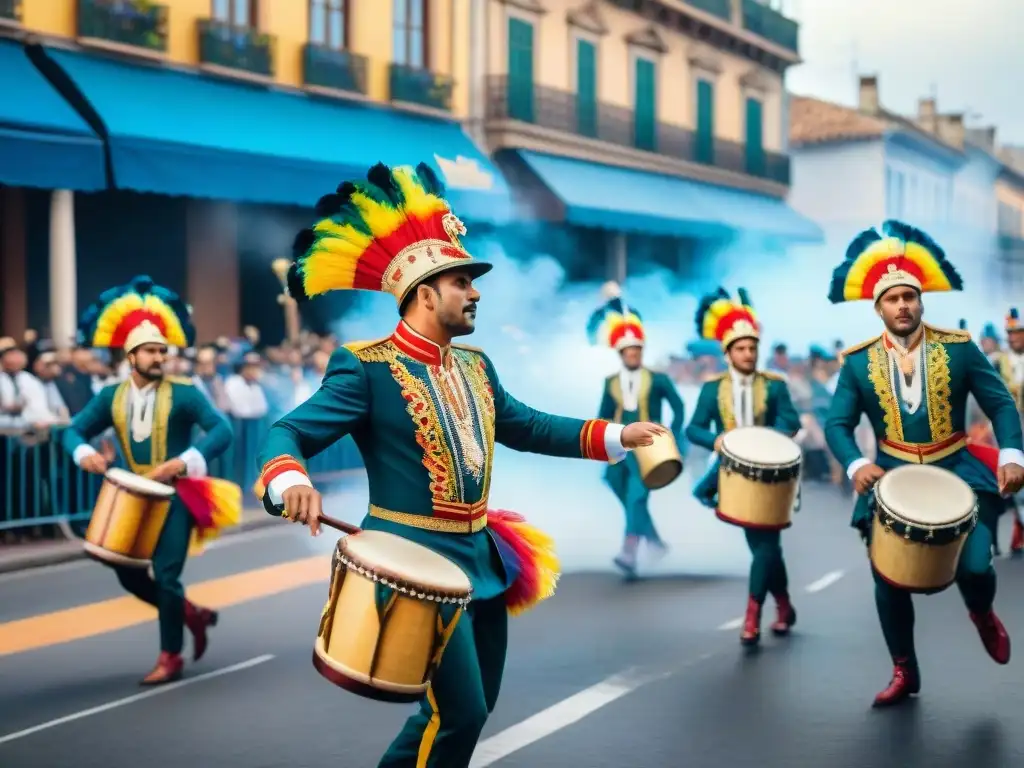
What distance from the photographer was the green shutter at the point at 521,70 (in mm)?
28344

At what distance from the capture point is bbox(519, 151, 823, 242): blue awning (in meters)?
28.5

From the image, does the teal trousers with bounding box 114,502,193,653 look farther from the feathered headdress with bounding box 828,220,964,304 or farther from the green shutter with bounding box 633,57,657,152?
the green shutter with bounding box 633,57,657,152

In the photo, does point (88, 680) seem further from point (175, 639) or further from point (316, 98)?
point (316, 98)

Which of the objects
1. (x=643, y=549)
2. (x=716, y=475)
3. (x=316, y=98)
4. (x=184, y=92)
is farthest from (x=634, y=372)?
(x=316, y=98)

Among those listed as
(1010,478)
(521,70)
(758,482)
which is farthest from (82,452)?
(521,70)

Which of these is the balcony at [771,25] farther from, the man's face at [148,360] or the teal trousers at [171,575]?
the teal trousers at [171,575]

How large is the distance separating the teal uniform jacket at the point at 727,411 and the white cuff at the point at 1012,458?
2.47 m

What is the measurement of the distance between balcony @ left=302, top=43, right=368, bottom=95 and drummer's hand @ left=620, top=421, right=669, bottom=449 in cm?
1874

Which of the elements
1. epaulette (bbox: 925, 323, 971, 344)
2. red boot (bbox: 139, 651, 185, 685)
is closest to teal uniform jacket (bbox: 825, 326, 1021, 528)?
epaulette (bbox: 925, 323, 971, 344)

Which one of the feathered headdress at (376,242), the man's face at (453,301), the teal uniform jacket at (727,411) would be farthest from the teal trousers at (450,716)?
the teal uniform jacket at (727,411)

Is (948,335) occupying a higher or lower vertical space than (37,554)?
higher

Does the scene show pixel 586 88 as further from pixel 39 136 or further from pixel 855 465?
pixel 855 465

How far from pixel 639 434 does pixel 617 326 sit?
6779 mm

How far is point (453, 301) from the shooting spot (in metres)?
5.21
